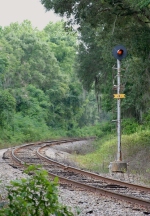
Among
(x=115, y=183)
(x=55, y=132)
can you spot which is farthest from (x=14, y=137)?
(x=115, y=183)

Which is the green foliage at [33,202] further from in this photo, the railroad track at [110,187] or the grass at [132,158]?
the grass at [132,158]

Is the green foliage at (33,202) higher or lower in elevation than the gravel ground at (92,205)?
higher

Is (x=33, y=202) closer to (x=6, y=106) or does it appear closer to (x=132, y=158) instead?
(x=132, y=158)

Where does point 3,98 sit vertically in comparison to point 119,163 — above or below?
above

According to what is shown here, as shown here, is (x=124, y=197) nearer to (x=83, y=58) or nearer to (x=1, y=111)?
(x=83, y=58)

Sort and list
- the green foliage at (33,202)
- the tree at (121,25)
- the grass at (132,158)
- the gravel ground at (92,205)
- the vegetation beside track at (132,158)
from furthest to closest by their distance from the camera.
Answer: the tree at (121,25), the grass at (132,158), the vegetation beside track at (132,158), the gravel ground at (92,205), the green foliage at (33,202)

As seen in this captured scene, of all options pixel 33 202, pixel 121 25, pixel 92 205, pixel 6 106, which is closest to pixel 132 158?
pixel 121 25

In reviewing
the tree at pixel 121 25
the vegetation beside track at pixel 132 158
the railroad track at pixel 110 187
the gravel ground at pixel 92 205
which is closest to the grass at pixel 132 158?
the vegetation beside track at pixel 132 158

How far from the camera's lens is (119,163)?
15.5 metres

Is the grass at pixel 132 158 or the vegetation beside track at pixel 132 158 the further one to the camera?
the grass at pixel 132 158

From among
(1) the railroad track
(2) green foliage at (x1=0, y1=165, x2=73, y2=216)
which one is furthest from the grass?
(2) green foliage at (x1=0, y1=165, x2=73, y2=216)

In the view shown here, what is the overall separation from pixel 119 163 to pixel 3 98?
77.6 feet

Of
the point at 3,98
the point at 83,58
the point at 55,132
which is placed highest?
the point at 83,58

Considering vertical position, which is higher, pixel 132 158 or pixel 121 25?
pixel 121 25
